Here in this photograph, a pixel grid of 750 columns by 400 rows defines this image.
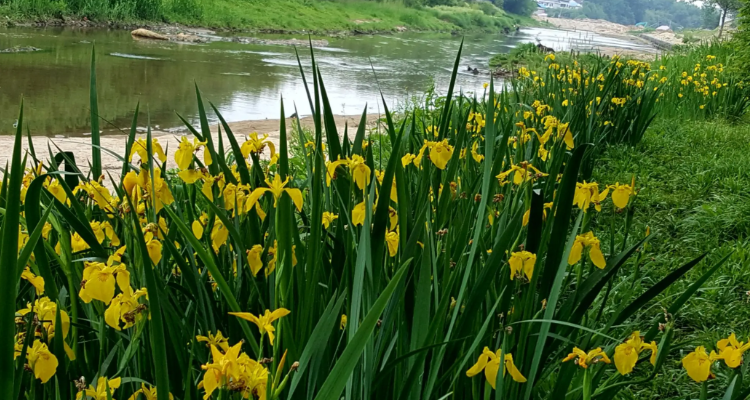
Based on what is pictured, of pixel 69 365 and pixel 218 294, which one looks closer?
pixel 69 365

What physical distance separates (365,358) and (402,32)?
29.8 metres

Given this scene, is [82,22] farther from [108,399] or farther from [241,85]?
[108,399]

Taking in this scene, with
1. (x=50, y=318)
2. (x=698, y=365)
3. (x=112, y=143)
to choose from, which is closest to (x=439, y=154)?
(x=698, y=365)

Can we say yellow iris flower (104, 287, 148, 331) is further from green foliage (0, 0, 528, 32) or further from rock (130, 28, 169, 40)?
green foliage (0, 0, 528, 32)

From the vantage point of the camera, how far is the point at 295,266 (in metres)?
A: 1.03

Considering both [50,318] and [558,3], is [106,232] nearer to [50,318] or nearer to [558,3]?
[50,318]

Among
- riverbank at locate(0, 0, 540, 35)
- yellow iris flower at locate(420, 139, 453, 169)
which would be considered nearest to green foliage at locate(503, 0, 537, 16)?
riverbank at locate(0, 0, 540, 35)

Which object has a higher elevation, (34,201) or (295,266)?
(34,201)

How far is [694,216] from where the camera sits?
8.94ft

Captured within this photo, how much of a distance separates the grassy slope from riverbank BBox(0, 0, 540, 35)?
15.8m

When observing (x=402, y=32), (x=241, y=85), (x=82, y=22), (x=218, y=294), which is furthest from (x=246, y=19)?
(x=218, y=294)

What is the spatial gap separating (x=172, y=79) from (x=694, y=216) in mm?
9155

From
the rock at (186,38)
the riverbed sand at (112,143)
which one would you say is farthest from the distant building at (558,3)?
the riverbed sand at (112,143)

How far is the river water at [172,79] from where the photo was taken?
7629 millimetres
